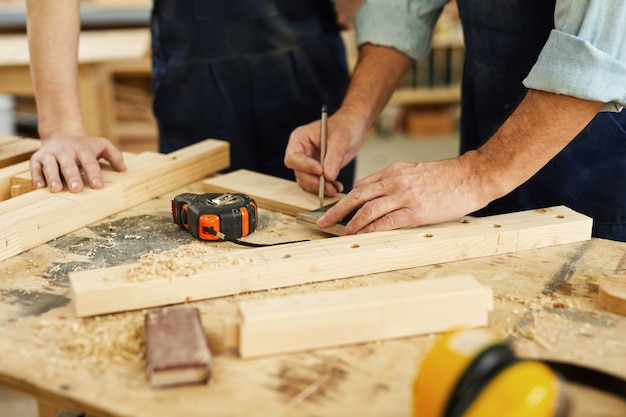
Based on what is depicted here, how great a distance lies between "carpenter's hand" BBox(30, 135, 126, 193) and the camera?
151cm

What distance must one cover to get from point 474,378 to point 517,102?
1120 mm

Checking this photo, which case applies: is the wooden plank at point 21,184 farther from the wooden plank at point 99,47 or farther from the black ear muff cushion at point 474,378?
the wooden plank at point 99,47

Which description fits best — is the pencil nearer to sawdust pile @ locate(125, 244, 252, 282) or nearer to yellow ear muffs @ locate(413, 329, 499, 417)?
sawdust pile @ locate(125, 244, 252, 282)

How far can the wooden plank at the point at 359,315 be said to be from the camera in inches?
38.4

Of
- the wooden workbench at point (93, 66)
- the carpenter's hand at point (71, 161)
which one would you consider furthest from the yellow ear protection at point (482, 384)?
the wooden workbench at point (93, 66)

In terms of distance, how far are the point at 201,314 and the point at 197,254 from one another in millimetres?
184

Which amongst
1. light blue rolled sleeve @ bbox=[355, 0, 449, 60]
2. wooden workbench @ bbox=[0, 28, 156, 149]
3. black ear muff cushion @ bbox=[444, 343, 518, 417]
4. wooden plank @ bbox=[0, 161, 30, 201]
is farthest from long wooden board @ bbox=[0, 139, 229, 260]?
wooden workbench @ bbox=[0, 28, 156, 149]

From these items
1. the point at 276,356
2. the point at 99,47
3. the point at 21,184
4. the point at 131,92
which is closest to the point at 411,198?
the point at 276,356

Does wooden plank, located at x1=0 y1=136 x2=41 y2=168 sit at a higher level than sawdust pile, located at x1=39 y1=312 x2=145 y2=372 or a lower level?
higher

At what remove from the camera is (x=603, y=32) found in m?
1.27

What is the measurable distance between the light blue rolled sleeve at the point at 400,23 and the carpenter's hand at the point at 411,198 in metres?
0.57

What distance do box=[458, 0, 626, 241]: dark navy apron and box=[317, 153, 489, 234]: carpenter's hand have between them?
38cm

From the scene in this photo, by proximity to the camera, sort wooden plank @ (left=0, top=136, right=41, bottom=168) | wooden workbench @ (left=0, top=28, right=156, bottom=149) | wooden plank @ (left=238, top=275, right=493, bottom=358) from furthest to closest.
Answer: wooden workbench @ (left=0, top=28, right=156, bottom=149) → wooden plank @ (left=0, top=136, right=41, bottom=168) → wooden plank @ (left=238, top=275, right=493, bottom=358)

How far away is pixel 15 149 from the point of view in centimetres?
185
